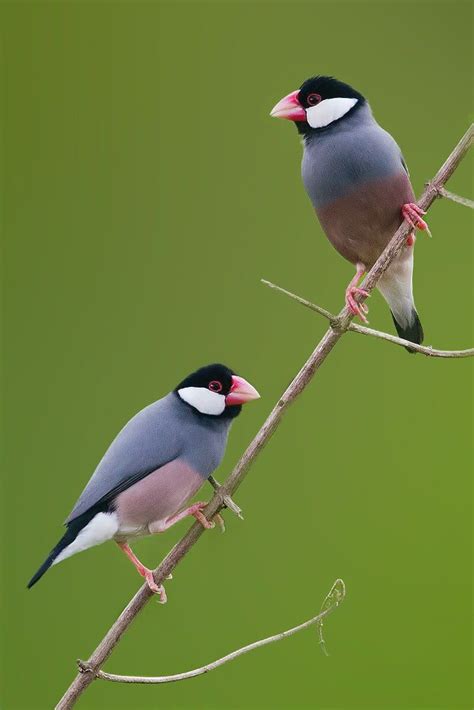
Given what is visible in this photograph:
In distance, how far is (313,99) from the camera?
56.9 inches

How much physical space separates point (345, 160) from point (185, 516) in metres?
0.64

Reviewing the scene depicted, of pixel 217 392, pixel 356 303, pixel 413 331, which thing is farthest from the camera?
pixel 413 331

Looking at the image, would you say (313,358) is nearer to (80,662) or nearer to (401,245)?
(401,245)

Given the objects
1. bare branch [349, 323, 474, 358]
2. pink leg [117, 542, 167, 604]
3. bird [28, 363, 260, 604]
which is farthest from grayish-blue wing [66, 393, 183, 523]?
bare branch [349, 323, 474, 358]

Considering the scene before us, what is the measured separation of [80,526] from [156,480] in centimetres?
14

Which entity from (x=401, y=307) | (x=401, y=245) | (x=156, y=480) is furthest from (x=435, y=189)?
(x=156, y=480)

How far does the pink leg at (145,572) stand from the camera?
3.47ft

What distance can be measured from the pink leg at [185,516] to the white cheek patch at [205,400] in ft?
0.53

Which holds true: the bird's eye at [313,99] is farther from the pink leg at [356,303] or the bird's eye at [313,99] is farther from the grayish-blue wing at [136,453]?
the grayish-blue wing at [136,453]

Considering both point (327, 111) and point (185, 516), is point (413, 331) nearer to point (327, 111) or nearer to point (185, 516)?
point (327, 111)

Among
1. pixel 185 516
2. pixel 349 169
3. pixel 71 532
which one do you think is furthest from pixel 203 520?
pixel 349 169

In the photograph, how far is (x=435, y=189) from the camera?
115 cm

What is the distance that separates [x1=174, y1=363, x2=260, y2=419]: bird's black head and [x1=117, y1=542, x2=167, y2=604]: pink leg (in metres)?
0.26

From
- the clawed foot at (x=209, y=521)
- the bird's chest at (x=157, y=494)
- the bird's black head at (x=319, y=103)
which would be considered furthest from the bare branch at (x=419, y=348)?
the bird's black head at (x=319, y=103)
